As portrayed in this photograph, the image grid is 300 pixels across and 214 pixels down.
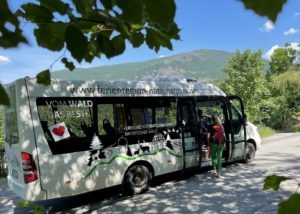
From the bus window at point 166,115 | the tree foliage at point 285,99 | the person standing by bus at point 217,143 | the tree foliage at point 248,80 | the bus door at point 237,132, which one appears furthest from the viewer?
the tree foliage at point 285,99

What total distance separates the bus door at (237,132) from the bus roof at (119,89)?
2.10 ft

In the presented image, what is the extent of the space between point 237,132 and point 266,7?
10018mm

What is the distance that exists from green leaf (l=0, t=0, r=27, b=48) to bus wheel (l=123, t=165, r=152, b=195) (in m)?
7.28

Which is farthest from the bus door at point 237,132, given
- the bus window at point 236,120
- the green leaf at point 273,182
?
the green leaf at point 273,182

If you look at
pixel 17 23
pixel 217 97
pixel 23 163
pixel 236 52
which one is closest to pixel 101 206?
→ pixel 23 163

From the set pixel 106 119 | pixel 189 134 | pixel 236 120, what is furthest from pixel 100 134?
pixel 236 120

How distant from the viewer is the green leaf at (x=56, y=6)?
1102 millimetres

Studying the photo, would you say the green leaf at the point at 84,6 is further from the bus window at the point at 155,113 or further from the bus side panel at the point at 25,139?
the bus window at the point at 155,113

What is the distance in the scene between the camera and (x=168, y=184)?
886 cm

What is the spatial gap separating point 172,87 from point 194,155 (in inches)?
69.6

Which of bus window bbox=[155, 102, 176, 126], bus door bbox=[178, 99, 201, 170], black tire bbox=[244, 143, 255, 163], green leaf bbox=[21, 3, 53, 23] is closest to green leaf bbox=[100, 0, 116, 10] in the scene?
green leaf bbox=[21, 3, 53, 23]

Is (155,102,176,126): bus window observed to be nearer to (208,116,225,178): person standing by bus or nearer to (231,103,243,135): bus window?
(208,116,225,178): person standing by bus

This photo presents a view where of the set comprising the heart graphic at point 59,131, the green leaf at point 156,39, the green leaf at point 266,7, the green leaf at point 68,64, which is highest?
the green leaf at point 156,39

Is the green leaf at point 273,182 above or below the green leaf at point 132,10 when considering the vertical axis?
below
